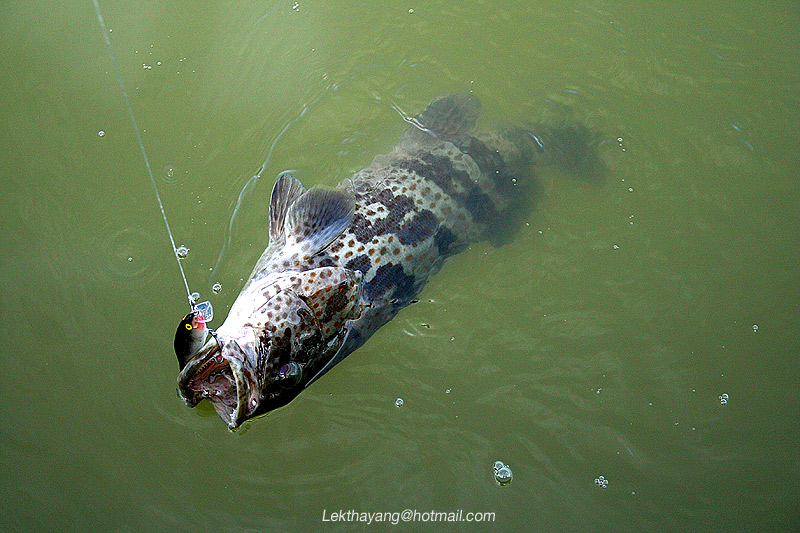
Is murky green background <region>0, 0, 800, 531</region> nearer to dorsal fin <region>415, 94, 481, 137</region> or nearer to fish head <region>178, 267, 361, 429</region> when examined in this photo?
dorsal fin <region>415, 94, 481, 137</region>

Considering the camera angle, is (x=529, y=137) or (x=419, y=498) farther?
(x=529, y=137)

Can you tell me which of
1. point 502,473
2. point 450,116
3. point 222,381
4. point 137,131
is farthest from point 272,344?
point 137,131

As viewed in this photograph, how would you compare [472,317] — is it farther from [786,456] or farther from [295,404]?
[786,456]

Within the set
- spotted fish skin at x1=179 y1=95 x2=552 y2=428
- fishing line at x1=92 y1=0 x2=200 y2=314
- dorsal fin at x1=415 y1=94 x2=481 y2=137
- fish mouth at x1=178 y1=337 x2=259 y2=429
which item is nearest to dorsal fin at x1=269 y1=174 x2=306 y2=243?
spotted fish skin at x1=179 y1=95 x2=552 y2=428

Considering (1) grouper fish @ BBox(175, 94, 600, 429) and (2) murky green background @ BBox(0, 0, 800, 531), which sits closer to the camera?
(1) grouper fish @ BBox(175, 94, 600, 429)

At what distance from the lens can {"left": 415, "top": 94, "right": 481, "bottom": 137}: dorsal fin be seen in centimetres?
488

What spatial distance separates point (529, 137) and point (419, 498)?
306 centimetres

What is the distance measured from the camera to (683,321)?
4.59 m

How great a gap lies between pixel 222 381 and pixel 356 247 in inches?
47.9

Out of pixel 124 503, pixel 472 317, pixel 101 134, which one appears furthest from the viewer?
pixel 101 134

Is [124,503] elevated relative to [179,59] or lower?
lower

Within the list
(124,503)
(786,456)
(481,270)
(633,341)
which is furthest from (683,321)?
(124,503)

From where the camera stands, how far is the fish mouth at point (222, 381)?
319cm

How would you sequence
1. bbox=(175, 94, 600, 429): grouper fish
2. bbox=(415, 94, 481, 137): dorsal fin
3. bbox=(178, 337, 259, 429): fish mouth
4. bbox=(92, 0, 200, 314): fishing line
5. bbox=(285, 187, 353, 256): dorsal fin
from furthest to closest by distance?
1. bbox=(415, 94, 481, 137): dorsal fin
2. bbox=(92, 0, 200, 314): fishing line
3. bbox=(285, 187, 353, 256): dorsal fin
4. bbox=(175, 94, 600, 429): grouper fish
5. bbox=(178, 337, 259, 429): fish mouth
